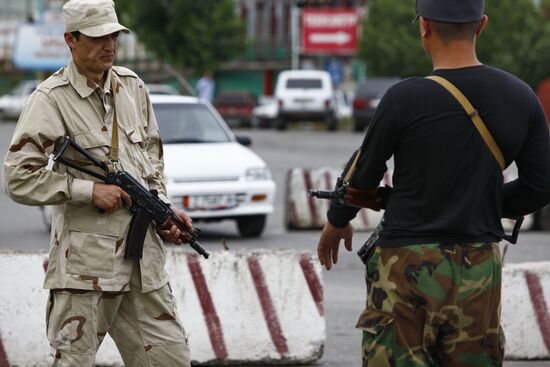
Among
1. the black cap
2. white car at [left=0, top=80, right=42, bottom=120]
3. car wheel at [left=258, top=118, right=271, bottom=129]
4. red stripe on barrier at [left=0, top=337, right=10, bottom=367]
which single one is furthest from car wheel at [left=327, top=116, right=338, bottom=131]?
the black cap

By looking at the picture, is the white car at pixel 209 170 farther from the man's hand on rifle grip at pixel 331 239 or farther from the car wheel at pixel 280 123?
the car wheel at pixel 280 123

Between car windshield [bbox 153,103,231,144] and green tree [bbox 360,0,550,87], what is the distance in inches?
1270

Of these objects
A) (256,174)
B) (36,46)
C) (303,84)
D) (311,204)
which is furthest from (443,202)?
(36,46)

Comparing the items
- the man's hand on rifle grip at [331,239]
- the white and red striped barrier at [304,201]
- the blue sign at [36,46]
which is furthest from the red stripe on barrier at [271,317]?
Result: the blue sign at [36,46]

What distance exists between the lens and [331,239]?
4586 mm

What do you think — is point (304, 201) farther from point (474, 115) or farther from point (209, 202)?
point (474, 115)

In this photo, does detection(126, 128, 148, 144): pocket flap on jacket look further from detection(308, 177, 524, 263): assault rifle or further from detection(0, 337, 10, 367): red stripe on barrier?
detection(0, 337, 10, 367): red stripe on barrier

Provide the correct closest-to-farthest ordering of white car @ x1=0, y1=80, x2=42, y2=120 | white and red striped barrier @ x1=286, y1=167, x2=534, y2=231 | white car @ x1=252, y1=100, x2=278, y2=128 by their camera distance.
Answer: white and red striped barrier @ x1=286, y1=167, x2=534, y2=231 → white car @ x1=252, y1=100, x2=278, y2=128 → white car @ x1=0, y1=80, x2=42, y2=120

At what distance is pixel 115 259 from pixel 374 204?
1.13m

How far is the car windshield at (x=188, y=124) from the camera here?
567 inches

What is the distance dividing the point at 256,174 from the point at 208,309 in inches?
246

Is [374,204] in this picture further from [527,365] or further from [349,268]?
[349,268]

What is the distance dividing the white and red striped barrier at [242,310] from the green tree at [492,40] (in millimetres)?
38939

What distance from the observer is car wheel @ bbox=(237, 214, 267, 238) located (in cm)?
1435
